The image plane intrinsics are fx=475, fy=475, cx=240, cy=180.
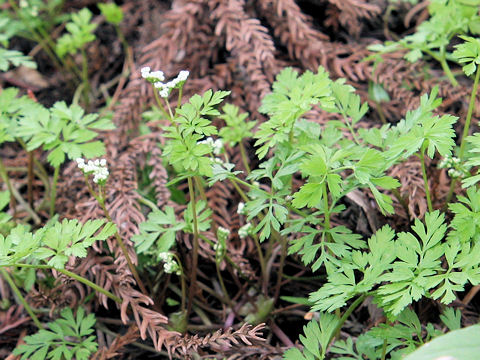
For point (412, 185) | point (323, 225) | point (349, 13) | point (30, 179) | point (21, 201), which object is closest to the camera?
point (323, 225)

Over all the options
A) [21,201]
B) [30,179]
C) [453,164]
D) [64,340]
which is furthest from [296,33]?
[64,340]

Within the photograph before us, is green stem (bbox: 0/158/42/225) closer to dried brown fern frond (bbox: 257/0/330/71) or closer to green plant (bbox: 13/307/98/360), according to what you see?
green plant (bbox: 13/307/98/360)

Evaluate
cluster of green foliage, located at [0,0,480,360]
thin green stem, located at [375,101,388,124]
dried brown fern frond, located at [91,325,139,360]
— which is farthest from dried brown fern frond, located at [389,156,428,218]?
dried brown fern frond, located at [91,325,139,360]

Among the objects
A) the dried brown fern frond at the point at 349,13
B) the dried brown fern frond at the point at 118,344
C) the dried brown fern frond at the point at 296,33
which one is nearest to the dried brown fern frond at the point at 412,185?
the dried brown fern frond at the point at 296,33

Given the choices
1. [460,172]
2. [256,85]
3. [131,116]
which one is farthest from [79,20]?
[460,172]

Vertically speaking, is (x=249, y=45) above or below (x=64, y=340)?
above

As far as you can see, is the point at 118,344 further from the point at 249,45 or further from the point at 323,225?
the point at 249,45

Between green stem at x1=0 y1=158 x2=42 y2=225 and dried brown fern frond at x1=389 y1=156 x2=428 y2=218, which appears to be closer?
dried brown fern frond at x1=389 y1=156 x2=428 y2=218

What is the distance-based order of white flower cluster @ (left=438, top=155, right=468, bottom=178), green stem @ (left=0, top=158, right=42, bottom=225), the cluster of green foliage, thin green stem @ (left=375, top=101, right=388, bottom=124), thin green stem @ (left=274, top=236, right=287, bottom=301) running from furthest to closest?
thin green stem @ (left=375, top=101, right=388, bottom=124), green stem @ (left=0, top=158, right=42, bottom=225), thin green stem @ (left=274, top=236, right=287, bottom=301), white flower cluster @ (left=438, top=155, right=468, bottom=178), the cluster of green foliage

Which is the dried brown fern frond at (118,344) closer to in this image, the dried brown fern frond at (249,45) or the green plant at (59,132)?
the green plant at (59,132)
